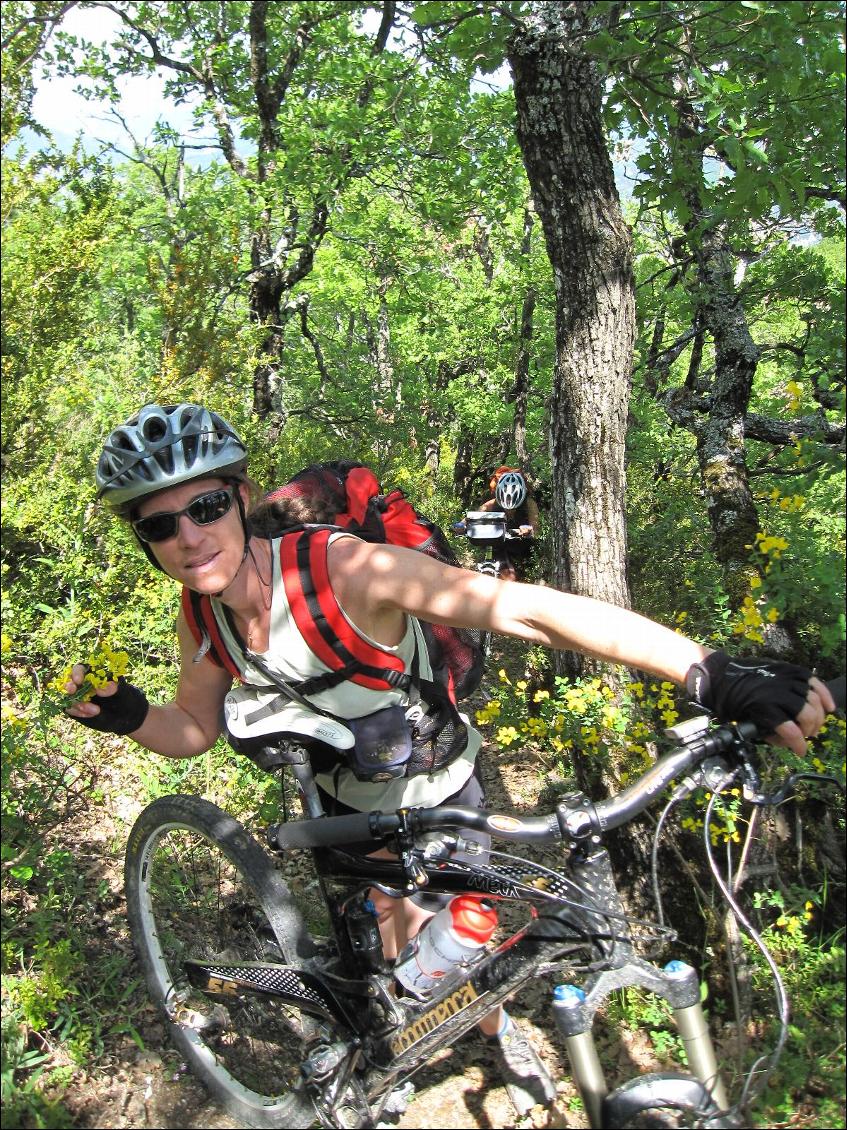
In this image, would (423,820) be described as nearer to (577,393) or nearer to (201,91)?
(577,393)

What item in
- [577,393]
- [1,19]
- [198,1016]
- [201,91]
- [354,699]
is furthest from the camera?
[201,91]

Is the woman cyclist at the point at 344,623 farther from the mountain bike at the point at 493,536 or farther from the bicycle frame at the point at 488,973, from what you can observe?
the mountain bike at the point at 493,536

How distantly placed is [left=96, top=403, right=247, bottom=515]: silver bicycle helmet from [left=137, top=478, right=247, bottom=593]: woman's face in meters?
0.04

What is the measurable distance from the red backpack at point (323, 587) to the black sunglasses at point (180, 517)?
0.22m

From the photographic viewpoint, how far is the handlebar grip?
2.31 m

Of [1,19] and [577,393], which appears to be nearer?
[577,393]

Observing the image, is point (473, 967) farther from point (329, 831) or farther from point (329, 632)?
point (329, 632)

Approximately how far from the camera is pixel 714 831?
3.31 meters

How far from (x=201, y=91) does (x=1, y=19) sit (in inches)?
249

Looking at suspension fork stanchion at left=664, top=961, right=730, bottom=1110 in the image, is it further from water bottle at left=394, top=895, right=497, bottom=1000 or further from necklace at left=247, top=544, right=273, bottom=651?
necklace at left=247, top=544, right=273, bottom=651

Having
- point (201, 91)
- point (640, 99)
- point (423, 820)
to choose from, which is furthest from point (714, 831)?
point (201, 91)

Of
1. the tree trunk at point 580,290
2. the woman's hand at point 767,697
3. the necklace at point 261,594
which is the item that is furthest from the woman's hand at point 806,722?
the tree trunk at point 580,290

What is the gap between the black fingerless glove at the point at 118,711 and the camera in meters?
2.87

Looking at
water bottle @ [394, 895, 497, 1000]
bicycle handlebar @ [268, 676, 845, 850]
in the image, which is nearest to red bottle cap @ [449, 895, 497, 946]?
water bottle @ [394, 895, 497, 1000]
